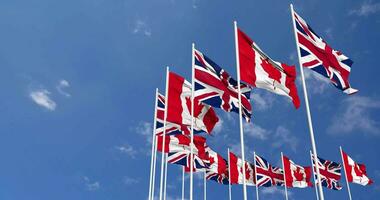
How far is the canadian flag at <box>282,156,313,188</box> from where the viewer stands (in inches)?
1309

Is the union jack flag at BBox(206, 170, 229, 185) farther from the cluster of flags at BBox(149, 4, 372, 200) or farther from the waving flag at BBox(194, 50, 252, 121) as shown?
the waving flag at BBox(194, 50, 252, 121)

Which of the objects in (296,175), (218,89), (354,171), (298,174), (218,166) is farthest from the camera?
(298,174)

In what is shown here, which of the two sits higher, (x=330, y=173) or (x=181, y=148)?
(x=330, y=173)

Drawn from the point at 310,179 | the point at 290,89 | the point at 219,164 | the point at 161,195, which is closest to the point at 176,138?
the point at 161,195

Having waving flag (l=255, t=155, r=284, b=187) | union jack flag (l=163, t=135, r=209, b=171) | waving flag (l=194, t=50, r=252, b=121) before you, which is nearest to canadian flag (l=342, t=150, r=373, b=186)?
waving flag (l=255, t=155, r=284, b=187)

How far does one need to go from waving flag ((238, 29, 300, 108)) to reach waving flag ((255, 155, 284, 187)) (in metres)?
17.6

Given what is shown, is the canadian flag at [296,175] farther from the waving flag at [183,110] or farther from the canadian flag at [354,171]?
the waving flag at [183,110]

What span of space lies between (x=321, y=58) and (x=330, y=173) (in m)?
20.7

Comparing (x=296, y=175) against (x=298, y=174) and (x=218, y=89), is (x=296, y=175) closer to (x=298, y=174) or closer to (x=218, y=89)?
(x=298, y=174)

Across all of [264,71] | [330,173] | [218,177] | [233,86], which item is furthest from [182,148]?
[330,173]

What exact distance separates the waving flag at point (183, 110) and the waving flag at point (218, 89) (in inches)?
58.1

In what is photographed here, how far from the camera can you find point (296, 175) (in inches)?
1348

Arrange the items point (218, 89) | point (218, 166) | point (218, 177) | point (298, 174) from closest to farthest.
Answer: point (218, 89)
point (218, 166)
point (218, 177)
point (298, 174)

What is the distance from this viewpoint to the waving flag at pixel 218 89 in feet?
58.7
